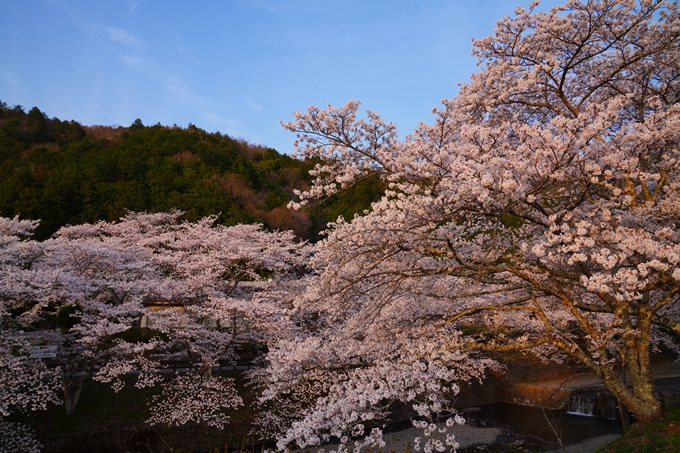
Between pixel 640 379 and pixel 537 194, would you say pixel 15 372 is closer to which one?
pixel 537 194

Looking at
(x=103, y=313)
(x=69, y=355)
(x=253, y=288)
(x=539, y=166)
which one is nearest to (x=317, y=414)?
(x=539, y=166)

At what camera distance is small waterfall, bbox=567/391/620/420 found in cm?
1309

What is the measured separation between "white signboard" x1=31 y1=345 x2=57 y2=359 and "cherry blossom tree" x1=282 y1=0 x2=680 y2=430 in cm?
763

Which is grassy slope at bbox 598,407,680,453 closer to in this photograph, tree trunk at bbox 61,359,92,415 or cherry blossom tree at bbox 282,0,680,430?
cherry blossom tree at bbox 282,0,680,430

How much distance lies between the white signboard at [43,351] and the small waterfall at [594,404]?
15.2 m

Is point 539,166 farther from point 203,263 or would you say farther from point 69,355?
point 69,355

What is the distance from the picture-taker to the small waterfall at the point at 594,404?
13094 millimetres

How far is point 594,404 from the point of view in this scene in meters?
13.5

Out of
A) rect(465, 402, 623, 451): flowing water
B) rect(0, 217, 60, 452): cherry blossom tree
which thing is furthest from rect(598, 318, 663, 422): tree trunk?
rect(0, 217, 60, 452): cherry blossom tree

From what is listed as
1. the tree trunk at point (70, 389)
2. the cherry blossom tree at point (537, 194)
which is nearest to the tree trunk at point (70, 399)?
the tree trunk at point (70, 389)

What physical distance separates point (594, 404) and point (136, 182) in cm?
2734

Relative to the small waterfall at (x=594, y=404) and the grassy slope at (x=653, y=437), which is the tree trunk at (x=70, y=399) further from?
the small waterfall at (x=594, y=404)

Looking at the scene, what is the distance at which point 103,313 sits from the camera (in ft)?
38.2

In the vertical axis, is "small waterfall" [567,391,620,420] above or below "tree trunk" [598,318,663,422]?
below
